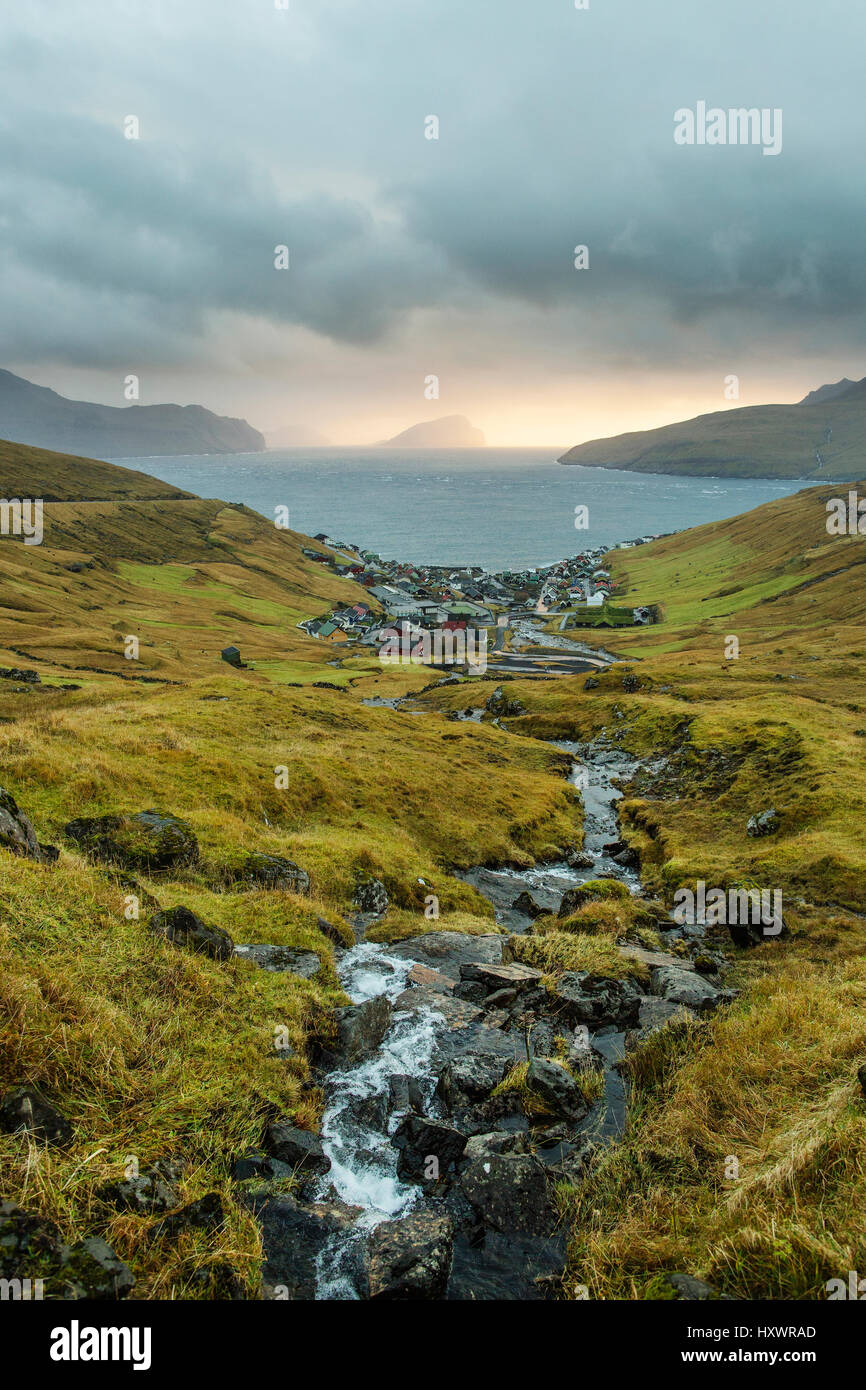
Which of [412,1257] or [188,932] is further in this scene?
[188,932]

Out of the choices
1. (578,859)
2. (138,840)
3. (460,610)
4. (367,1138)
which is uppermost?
(460,610)

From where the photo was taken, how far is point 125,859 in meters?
18.8

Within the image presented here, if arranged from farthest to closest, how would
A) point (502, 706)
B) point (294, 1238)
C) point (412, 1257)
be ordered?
point (502, 706) → point (294, 1238) → point (412, 1257)

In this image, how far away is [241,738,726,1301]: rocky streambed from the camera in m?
8.58

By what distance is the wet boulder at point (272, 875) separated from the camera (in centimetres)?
2088

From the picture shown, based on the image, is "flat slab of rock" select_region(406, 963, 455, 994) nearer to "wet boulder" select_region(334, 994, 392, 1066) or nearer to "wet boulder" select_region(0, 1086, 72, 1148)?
"wet boulder" select_region(334, 994, 392, 1066)

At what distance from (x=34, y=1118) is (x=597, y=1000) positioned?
41.3ft

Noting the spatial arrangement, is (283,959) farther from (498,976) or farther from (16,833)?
(16,833)

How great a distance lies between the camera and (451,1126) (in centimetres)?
1105

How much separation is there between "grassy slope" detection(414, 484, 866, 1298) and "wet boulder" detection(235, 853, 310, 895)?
12.6 meters

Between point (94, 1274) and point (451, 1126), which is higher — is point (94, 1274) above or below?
above

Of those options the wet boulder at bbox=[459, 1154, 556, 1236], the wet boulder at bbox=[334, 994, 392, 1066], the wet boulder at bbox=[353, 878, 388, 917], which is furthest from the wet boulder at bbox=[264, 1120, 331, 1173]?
the wet boulder at bbox=[353, 878, 388, 917]

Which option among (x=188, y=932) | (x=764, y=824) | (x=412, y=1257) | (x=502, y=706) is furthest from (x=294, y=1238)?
(x=502, y=706)

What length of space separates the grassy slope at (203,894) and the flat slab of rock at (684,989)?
723 cm
